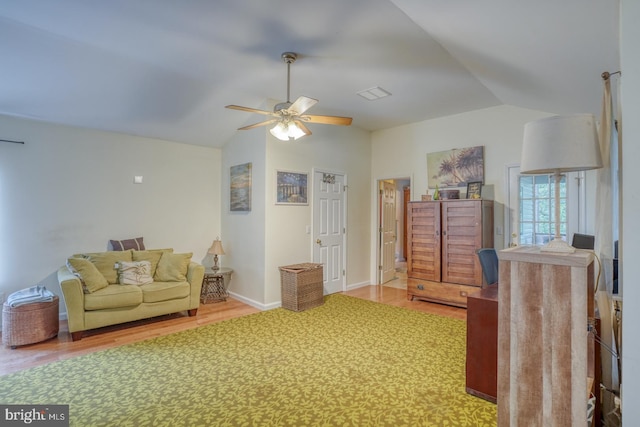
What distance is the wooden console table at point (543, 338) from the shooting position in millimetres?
1442

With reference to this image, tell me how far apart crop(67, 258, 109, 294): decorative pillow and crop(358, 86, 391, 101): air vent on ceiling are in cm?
391

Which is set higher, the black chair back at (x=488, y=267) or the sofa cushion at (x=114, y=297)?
the black chair back at (x=488, y=267)

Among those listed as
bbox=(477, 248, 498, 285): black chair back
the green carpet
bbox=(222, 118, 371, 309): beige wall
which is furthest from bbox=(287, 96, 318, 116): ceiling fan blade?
the green carpet

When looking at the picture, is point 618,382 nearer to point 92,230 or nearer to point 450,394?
point 450,394

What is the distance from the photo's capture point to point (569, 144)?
5.04 ft

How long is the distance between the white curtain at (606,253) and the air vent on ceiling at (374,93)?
249 centimetres

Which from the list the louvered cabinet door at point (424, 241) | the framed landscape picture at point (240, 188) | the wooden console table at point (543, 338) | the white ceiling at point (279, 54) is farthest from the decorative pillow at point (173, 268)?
the wooden console table at point (543, 338)

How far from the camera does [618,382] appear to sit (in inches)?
72.5

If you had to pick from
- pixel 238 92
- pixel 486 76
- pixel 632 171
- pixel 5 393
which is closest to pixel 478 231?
pixel 486 76

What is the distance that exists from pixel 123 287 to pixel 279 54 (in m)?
3.24

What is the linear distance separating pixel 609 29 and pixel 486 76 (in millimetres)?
1634

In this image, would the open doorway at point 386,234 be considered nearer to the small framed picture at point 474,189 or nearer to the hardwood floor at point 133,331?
the hardwood floor at point 133,331

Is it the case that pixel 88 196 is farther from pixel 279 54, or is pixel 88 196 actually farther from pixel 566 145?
pixel 566 145

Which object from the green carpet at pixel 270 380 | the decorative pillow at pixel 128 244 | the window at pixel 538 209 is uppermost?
the window at pixel 538 209
